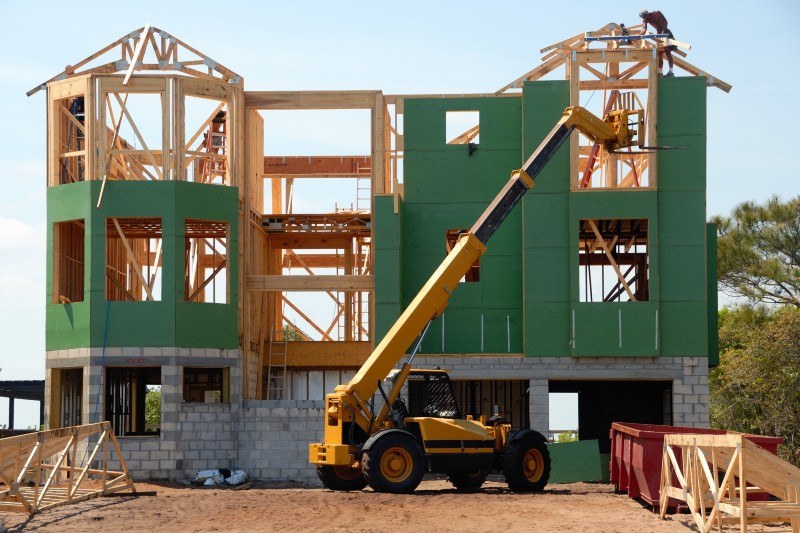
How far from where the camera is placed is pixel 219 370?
133ft

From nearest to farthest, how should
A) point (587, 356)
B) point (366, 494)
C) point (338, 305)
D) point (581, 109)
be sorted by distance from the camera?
point (366, 494), point (581, 109), point (587, 356), point (338, 305)

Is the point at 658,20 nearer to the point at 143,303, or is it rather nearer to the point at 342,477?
the point at 143,303

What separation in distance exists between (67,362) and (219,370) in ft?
19.6

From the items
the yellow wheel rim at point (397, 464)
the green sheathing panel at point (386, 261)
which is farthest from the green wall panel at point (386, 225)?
the yellow wheel rim at point (397, 464)

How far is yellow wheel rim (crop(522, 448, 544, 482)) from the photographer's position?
26734mm

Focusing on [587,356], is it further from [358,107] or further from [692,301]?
[358,107]

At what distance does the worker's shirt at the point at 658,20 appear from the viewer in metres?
37.1

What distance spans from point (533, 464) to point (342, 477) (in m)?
4.31

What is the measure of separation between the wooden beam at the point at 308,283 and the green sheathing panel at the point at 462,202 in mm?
1428

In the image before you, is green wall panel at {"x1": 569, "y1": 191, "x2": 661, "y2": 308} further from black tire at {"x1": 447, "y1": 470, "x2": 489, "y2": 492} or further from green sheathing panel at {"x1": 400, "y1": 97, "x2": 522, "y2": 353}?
black tire at {"x1": 447, "y1": 470, "x2": 489, "y2": 492}

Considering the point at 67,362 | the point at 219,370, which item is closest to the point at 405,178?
the point at 219,370

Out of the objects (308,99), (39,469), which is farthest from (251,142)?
(39,469)

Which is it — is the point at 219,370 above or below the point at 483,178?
below

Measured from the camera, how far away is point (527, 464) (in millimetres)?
26797
